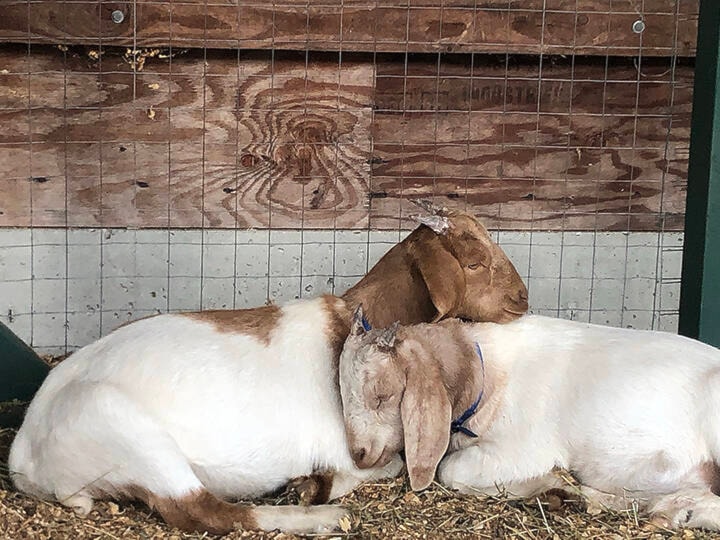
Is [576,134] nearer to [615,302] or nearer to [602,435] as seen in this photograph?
[615,302]

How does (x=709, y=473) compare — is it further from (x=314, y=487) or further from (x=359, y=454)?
(x=314, y=487)

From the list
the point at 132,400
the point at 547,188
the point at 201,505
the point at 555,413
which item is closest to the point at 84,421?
the point at 132,400

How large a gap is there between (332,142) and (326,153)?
2.6 inches

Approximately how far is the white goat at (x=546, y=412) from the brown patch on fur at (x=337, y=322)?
0.55ft

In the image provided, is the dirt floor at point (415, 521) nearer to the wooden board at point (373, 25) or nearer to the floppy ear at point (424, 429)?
the floppy ear at point (424, 429)

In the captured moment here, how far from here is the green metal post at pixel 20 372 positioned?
4.54 meters

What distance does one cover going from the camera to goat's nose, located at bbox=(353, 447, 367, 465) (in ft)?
12.5

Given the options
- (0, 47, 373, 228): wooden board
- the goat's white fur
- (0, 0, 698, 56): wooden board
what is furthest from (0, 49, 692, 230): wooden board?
the goat's white fur

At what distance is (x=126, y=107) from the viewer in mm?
5668

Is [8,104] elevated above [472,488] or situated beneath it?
elevated above

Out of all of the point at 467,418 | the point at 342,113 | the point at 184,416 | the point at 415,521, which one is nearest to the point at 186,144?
the point at 342,113

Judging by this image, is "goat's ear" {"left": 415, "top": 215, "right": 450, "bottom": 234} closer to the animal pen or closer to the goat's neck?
the goat's neck

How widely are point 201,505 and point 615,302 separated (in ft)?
10.7

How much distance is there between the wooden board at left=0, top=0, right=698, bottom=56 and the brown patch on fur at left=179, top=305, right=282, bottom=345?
6.61 feet
